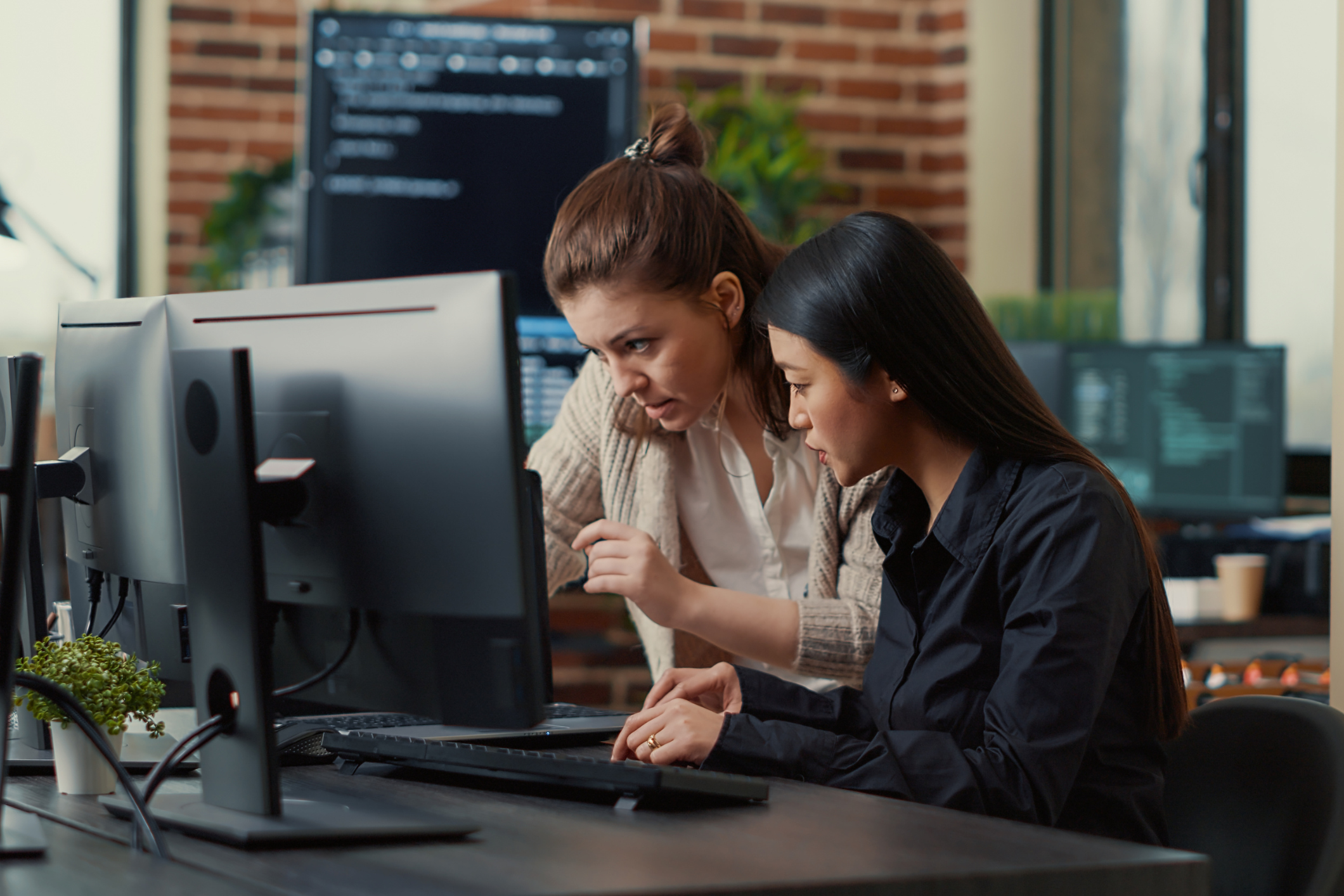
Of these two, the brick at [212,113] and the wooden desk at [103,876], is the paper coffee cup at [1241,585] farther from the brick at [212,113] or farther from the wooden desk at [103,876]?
the brick at [212,113]

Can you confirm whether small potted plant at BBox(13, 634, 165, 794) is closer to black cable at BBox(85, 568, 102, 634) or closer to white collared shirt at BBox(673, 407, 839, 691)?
black cable at BBox(85, 568, 102, 634)

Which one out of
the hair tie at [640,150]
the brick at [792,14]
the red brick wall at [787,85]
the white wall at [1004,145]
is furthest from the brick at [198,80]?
the hair tie at [640,150]

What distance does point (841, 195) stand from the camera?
388 cm

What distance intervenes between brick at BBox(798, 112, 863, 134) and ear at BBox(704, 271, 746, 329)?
7.70ft

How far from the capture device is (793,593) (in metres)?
1.81

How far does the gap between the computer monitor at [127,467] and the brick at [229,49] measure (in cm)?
280

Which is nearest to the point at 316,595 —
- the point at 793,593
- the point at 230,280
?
the point at 793,593

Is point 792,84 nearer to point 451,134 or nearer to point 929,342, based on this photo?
point 451,134

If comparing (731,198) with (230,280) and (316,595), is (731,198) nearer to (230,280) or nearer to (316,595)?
(316,595)

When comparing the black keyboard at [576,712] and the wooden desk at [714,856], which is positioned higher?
the wooden desk at [714,856]

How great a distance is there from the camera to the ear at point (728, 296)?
167 centimetres

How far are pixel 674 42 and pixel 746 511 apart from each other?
2.25m

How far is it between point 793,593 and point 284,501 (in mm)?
892

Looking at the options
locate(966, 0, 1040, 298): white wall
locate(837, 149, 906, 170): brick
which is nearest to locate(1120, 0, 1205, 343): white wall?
locate(966, 0, 1040, 298): white wall
